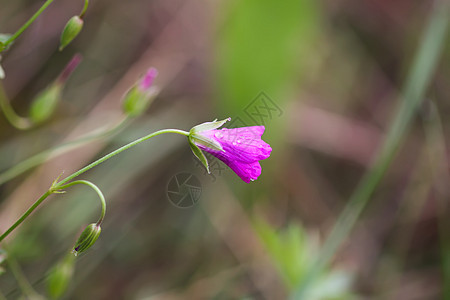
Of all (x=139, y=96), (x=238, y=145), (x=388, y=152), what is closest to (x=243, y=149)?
(x=238, y=145)

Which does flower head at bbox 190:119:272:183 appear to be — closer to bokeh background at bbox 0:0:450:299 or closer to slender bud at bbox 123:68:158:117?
slender bud at bbox 123:68:158:117

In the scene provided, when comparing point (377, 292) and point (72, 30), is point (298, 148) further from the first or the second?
point (72, 30)

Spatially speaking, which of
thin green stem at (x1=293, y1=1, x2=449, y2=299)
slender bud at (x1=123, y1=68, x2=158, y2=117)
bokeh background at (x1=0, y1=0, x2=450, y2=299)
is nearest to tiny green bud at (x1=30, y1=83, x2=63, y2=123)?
slender bud at (x1=123, y1=68, x2=158, y2=117)

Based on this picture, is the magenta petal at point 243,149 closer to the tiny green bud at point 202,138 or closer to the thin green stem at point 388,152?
the tiny green bud at point 202,138

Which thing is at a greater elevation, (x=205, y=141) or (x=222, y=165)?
(x=205, y=141)

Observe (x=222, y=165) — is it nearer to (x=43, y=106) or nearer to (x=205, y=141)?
(x=43, y=106)

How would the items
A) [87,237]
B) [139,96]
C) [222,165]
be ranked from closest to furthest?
1. [87,237]
2. [139,96]
3. [222,165]

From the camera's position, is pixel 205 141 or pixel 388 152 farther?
pixel 388 152
